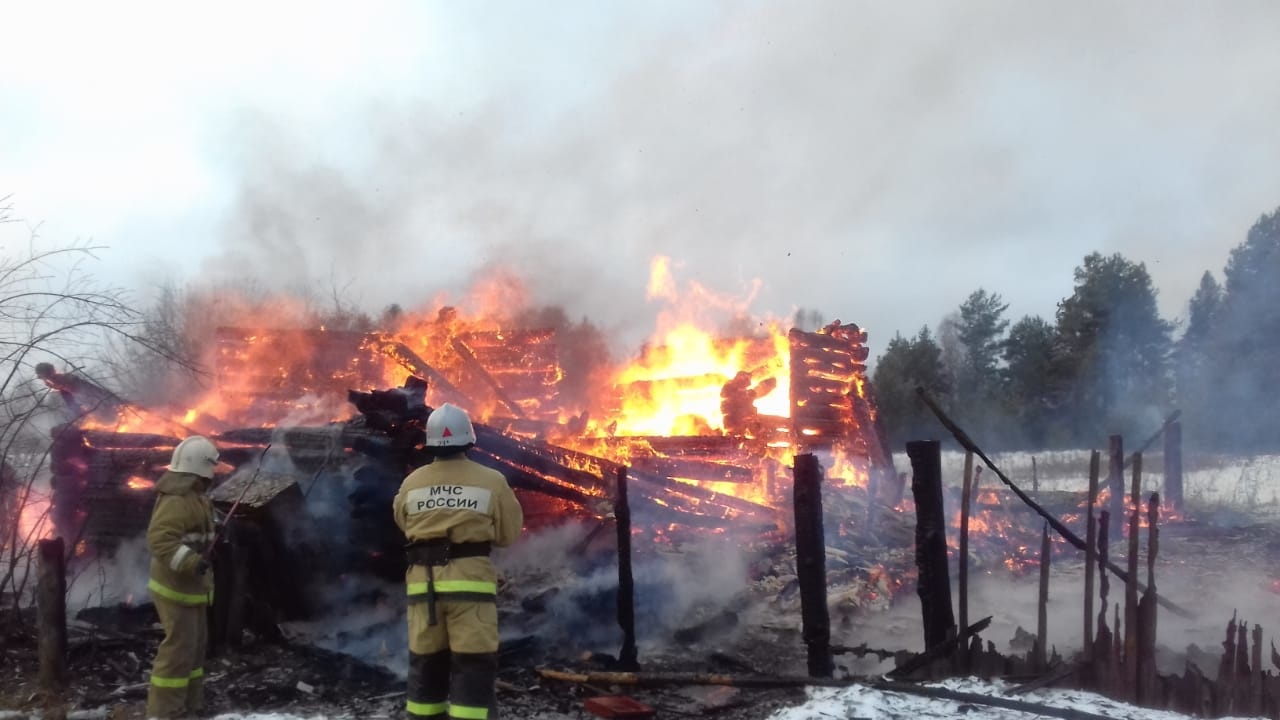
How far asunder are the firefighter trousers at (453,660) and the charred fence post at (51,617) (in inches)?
145

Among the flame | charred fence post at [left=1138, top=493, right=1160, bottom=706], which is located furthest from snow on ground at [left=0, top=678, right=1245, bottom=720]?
the flame

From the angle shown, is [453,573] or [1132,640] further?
[1132,640]

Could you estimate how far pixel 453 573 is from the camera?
4.93m

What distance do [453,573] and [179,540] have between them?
8.55 ft

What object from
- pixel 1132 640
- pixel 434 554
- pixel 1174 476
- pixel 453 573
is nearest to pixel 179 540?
pixel 434 554

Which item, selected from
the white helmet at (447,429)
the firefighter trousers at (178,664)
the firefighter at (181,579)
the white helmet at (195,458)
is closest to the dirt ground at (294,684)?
the firefighter trousers at (178,664)

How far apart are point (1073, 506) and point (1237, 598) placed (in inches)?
198

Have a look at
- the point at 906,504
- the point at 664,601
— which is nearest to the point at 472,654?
the point at 664,601

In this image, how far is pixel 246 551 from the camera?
7930 millimetres

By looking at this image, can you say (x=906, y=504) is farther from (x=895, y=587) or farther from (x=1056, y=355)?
(x=1056, y=355)

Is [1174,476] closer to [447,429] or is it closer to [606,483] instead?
[606,483]

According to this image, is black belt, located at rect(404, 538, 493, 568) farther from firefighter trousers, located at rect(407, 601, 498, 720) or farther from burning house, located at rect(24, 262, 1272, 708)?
burning house, located at rect(24, 262, 1272, 708)

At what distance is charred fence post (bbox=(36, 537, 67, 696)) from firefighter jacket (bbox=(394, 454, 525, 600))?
11.8 feet

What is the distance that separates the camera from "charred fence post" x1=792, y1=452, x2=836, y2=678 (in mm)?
6637
